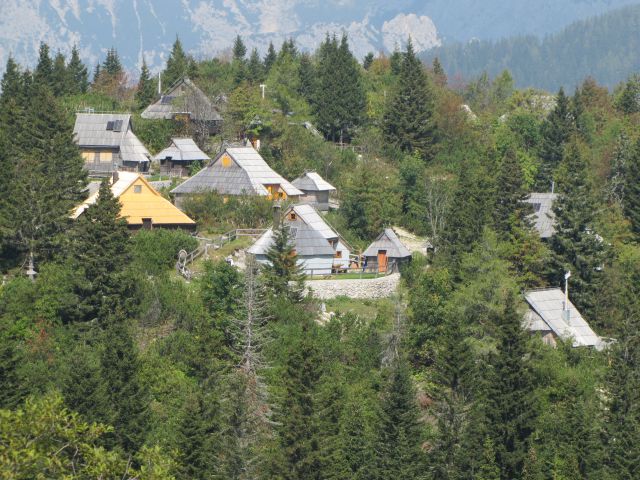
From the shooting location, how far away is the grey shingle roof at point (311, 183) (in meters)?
→ 76.0

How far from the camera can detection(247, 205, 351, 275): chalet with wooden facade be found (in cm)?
6475

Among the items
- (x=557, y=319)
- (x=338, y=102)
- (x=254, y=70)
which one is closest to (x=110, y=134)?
(x=338, y=102)

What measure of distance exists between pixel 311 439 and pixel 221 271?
1219 centimetres

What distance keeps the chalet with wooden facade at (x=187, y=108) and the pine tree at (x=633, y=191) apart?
2183 centimetres

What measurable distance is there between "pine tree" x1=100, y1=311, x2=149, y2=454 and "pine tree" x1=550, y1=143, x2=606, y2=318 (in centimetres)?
2270

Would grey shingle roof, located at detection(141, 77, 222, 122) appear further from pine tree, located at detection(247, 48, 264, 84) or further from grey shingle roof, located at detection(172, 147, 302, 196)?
grey shingle roof, located at detection(172, 147, 302, 196)

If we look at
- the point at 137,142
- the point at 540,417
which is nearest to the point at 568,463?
the point at 540,417

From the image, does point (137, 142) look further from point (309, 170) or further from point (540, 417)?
point (540, 417)

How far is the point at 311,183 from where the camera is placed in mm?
76250

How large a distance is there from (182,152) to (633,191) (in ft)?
74.9

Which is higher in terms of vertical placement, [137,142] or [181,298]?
[137,142]

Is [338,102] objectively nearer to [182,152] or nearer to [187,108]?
[187,108]

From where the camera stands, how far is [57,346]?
57062 mm

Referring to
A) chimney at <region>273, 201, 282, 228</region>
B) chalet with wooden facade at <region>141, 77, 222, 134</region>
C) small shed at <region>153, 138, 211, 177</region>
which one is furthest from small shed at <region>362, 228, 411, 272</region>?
chalet with wooden facade at <region>141, 77, 222, 134</region>
